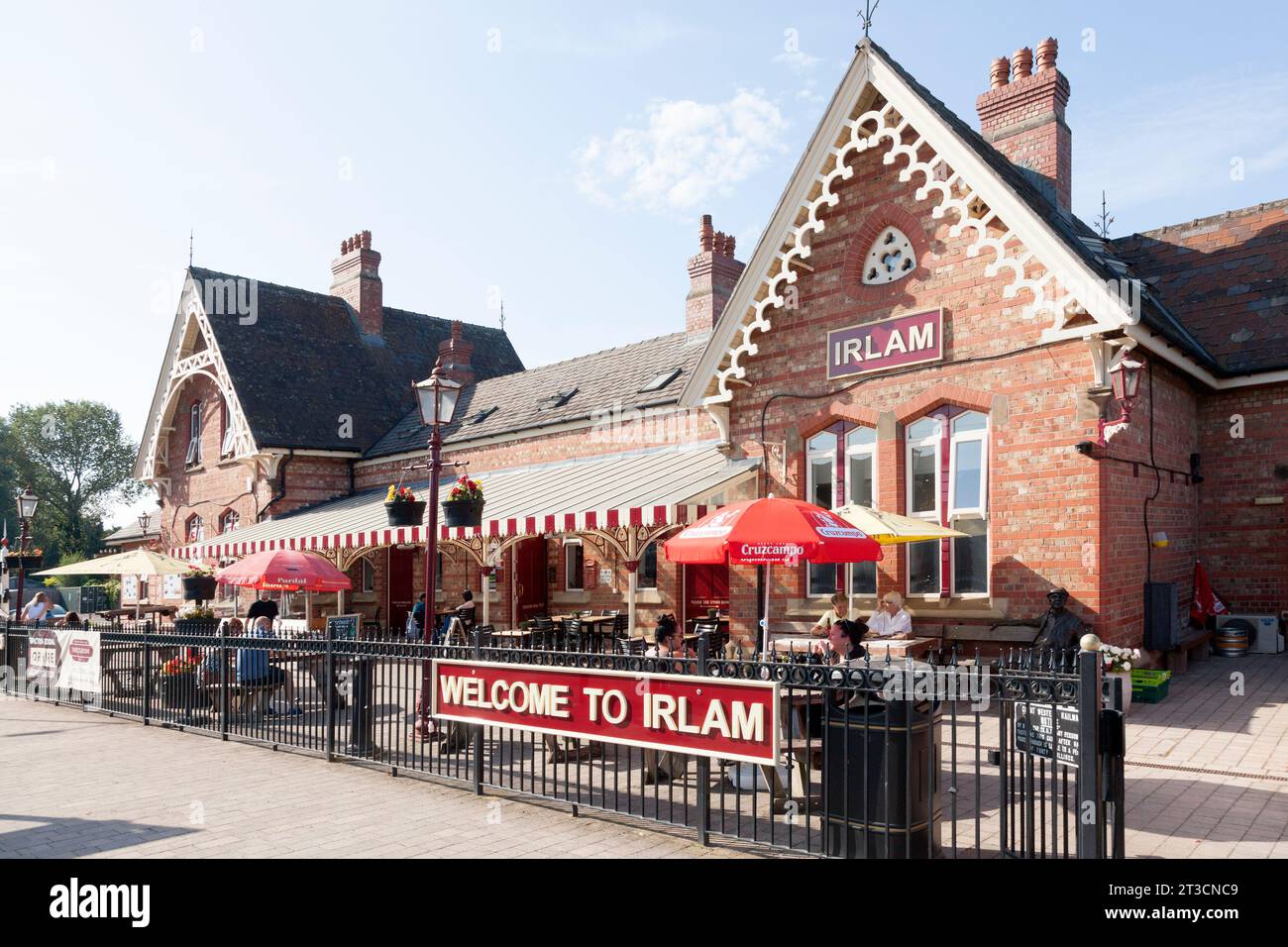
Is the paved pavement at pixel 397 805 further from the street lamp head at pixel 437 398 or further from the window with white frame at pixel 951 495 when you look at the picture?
the street lamp head at pixel 437 398

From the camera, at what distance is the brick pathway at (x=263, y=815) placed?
6.00 meters

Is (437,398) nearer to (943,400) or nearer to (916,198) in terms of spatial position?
(943,400)

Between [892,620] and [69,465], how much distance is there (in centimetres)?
7492

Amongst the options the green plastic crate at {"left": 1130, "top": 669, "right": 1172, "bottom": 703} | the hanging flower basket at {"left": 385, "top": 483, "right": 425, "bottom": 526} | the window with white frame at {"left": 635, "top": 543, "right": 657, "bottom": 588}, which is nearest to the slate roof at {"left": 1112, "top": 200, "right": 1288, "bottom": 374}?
the green plastic crate at {"left": 1130, "top": 669, "right": 1172, "bottom": 703}

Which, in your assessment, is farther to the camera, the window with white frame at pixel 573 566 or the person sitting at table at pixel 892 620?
the window with white frame at pixel 573 566

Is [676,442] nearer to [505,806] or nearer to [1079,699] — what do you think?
[505,806]

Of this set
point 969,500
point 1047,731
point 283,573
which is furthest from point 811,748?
point 283,573

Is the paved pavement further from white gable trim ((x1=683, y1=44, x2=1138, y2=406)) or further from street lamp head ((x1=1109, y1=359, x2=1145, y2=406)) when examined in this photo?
white gable trim ((x1=683, y1=44, x2=1138, y2=406))

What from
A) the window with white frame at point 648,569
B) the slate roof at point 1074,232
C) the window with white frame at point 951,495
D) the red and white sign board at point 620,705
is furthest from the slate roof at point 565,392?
the red and white sign board at point 620,705

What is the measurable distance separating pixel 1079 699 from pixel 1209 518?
409 inches

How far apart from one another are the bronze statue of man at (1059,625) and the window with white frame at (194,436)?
23.0m

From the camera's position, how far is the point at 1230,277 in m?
14.1
